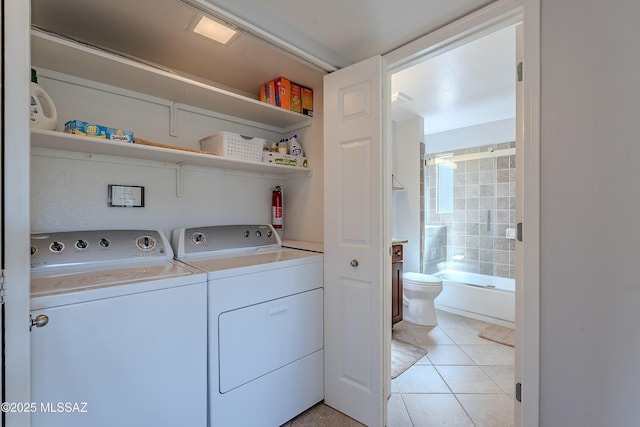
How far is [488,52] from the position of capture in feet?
6.59

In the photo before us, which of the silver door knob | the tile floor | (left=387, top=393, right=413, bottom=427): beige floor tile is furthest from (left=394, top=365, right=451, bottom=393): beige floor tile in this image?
the silver door knob

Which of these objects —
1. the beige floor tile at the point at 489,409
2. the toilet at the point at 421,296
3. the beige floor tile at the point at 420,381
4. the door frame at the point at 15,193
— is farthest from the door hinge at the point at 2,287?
the toilet at the point at 421,296

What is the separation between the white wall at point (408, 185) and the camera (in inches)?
141

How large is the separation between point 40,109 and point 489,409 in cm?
285

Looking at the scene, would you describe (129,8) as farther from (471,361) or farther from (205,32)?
(471,361)

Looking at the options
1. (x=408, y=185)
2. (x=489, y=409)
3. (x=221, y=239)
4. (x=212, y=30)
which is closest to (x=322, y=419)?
(x=489, y=409)

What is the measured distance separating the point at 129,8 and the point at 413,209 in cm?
327

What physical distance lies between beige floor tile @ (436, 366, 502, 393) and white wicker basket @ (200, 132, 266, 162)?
6.87 feet

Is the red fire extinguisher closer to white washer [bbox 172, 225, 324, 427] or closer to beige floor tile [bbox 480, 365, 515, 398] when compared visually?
white washer [bbox 172, 225, 324, 427]

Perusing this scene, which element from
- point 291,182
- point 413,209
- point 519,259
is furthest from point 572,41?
point 413,209

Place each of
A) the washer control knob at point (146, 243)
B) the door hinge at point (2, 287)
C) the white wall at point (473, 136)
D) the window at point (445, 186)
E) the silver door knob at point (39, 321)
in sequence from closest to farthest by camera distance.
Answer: the door hinge at point (2, 287) < the silver door knob at point (39, 321) < the washer control knob at point (146, 243) < the white wall at point (473, 136) < the window at point (445, 186)

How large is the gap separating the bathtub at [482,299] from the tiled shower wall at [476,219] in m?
0.13

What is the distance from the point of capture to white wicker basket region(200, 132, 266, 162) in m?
1.71

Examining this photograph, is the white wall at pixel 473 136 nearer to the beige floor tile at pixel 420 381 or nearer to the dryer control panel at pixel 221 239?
the beige floor tile at pixel 420 381
